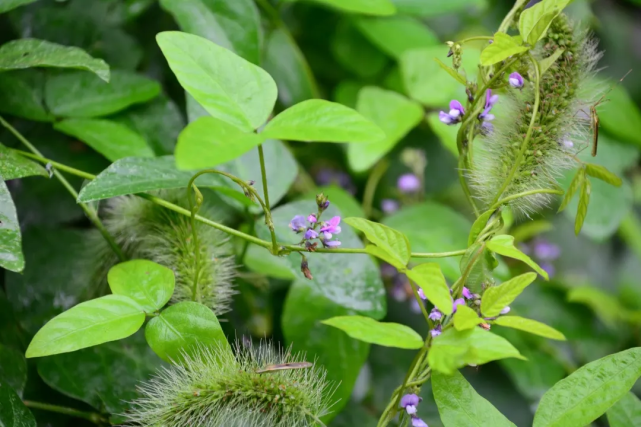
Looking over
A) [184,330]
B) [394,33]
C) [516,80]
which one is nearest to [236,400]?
[184,330]

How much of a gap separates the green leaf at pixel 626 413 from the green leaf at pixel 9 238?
619 mm

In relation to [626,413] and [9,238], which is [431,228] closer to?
[626,413]

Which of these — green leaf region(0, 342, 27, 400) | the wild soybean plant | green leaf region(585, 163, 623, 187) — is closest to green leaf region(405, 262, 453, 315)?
the wild soybean plant

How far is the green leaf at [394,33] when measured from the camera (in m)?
0.99

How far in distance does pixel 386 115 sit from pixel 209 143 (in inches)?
20.6

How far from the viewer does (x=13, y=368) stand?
1.94 feet

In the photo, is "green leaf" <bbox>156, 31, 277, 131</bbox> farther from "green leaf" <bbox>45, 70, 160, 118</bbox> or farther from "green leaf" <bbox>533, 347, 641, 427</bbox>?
"green leaf" <bbox>533, 347, 641, 427</bbox>

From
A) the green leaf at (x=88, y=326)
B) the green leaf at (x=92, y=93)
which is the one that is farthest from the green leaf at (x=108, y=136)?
the green leaf at (x=88, y=326)

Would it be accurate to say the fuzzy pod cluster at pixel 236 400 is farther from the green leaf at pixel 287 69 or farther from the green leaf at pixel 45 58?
the green leaf at pixel 287 69

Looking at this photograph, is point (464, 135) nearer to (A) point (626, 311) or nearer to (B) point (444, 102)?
(B) point (444, 102)

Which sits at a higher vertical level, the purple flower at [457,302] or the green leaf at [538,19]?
the green leaf at [538,19]

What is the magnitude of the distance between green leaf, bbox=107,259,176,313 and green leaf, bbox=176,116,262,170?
0.19 meters

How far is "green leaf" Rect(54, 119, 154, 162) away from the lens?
0.69 m

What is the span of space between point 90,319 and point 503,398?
0.74 metres
